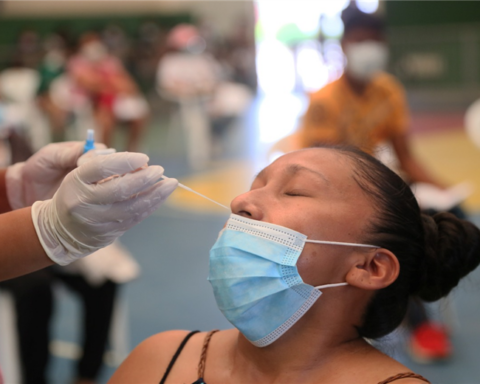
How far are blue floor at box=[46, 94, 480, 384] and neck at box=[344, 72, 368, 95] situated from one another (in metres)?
1.14

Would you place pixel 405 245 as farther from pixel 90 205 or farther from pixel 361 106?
pixel 361 106

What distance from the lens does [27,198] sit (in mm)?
1497

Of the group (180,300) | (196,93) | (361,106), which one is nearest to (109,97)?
(196,93)

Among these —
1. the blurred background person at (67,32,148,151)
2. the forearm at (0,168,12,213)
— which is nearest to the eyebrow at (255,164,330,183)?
the forearm at (0,168,12,213)

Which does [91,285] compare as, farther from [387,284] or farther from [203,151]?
[203,151]

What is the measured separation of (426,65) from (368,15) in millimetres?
9882

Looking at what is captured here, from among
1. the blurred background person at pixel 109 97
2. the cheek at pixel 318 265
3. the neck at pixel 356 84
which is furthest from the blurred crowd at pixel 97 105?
the cheek at pixel 318 265

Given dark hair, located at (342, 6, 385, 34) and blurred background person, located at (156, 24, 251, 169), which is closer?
dark hair, located at (342, 6, 385, 34)

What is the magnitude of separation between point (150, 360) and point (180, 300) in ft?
7.88

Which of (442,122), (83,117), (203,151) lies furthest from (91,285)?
(442,122)

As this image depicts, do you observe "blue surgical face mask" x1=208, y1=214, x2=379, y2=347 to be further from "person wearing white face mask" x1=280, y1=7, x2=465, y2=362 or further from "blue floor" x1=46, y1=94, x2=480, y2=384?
"person wearing white face mask" x1=280, y1=7, x2=465, y2=362

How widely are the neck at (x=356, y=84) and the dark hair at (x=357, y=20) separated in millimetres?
294

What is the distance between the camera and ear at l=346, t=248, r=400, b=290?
4.07 feet

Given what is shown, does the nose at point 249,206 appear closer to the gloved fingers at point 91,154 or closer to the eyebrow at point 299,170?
the eyebrow at point 299,170
